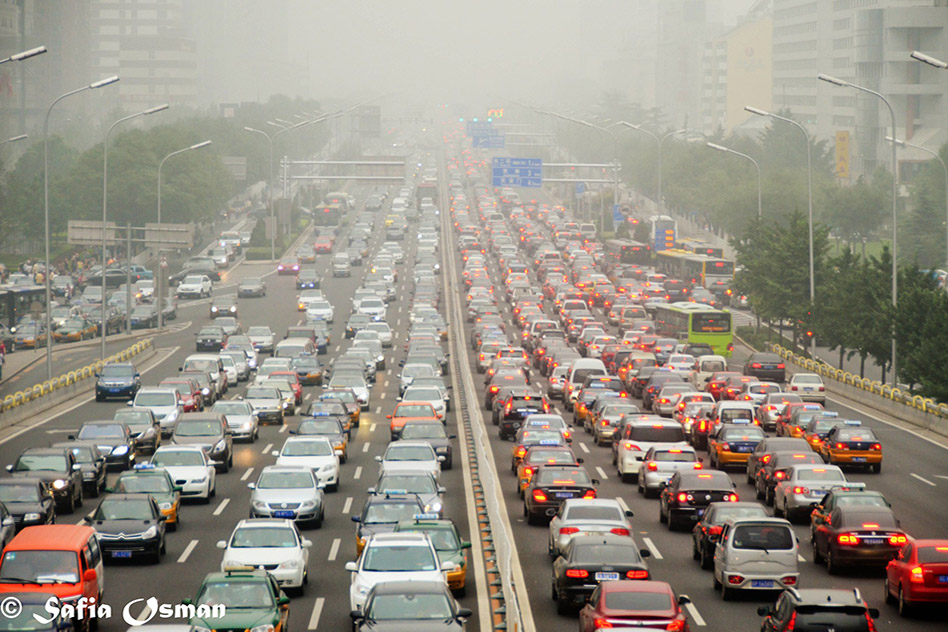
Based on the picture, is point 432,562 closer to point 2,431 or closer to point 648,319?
point 2,431

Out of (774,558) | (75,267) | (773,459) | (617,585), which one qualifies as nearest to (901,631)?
(774,558)

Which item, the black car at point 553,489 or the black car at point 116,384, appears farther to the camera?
the black car at point 116,384

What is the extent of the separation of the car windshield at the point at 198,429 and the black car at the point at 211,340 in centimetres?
3148

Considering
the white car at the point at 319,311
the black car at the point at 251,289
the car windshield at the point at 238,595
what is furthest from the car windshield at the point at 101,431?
the black car at the point at 251,289

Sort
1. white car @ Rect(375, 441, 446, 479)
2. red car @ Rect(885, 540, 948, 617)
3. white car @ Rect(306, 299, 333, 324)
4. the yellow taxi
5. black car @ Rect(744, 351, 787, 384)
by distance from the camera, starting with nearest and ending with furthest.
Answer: red car @ Rect(885, 540, 948, 617), white car @ Rect(375, 441, 446, 479), the yellow taxi, black car @ Rect(744, 351, 787, 384), white car @ Rect(306, 299, 333, 324)

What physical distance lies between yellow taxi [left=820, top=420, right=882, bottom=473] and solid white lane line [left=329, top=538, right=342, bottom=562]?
14.7 meters

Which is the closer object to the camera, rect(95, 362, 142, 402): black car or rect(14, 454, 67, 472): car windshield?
rect(14, 454, 67, 472): car windshield

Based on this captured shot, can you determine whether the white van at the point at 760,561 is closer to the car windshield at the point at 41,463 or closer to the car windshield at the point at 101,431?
the car windshield at the point at 41,463

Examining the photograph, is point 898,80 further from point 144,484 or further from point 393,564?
point 393,564

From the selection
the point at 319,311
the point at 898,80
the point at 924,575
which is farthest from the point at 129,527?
the point at 898,80

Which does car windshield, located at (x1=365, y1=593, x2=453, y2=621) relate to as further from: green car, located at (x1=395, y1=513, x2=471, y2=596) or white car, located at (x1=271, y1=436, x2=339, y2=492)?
white car, located at (x1=271, y1=436, x2=339, y2=492)

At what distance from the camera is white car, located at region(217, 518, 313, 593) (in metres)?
24.0

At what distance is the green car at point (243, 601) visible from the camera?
1944cm

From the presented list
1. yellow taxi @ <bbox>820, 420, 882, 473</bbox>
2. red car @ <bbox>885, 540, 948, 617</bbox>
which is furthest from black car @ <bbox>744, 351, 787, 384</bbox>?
red car @ <bbox>885, 540, 948, 617</bbox>
